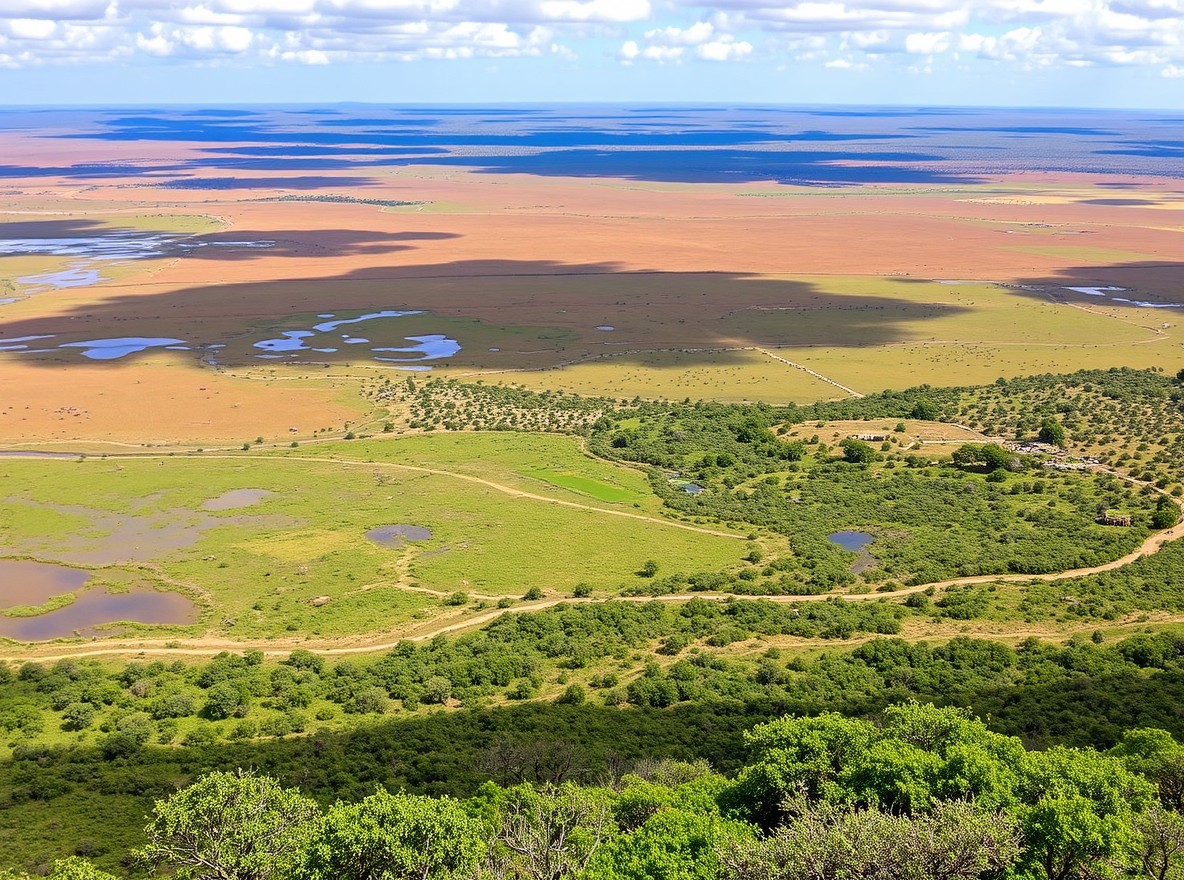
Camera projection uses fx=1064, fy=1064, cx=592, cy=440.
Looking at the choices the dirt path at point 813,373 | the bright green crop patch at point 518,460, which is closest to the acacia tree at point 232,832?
the bright green crop patch at point 518,460

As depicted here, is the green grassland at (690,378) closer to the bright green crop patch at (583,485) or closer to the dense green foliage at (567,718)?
the bright green crop patch at (583,485)

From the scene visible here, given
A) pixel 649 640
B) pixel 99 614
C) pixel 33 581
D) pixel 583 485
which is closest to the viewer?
pixel 649 640

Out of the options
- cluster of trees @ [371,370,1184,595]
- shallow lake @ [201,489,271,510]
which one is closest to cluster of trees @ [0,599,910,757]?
cluster of trees @ [371,370,1184,595]

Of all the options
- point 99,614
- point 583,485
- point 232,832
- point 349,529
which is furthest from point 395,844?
point 583,485

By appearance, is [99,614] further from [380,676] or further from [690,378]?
[690,378]

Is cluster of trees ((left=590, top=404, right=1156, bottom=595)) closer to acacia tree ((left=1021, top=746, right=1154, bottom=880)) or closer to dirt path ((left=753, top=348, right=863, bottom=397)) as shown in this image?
dirt path ((left=753, top=348, right=863, bottom=397))
